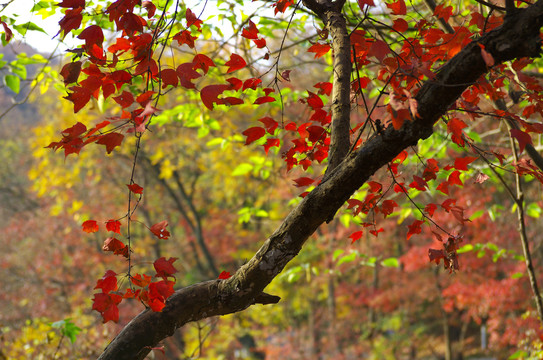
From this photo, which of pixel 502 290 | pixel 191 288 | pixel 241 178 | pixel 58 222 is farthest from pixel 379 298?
pixel 191 288

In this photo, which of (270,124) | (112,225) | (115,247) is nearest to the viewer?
(115,247)

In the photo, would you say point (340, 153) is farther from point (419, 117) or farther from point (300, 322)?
point (300, 322)

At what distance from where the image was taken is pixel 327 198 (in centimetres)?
125

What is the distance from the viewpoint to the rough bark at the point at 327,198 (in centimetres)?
108

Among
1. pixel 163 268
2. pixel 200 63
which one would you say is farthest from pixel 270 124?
pixel 163 268

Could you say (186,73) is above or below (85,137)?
above

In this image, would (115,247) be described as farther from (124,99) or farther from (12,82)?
(12,82)

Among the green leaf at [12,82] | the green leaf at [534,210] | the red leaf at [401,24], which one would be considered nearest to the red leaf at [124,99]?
the red leaf at [401,24]

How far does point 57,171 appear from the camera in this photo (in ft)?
32.1

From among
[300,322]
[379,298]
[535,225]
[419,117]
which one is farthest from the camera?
[300,322]

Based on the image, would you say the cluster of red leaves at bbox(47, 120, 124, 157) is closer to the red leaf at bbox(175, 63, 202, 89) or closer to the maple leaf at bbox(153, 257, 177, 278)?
the red leaf at bbox(175, 63, 202, 89)

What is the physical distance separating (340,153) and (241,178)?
28.5 ft

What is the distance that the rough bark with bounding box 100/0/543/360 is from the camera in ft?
3.54

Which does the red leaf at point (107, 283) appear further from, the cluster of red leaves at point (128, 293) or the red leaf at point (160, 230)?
the red leaf at point (160, 230)
